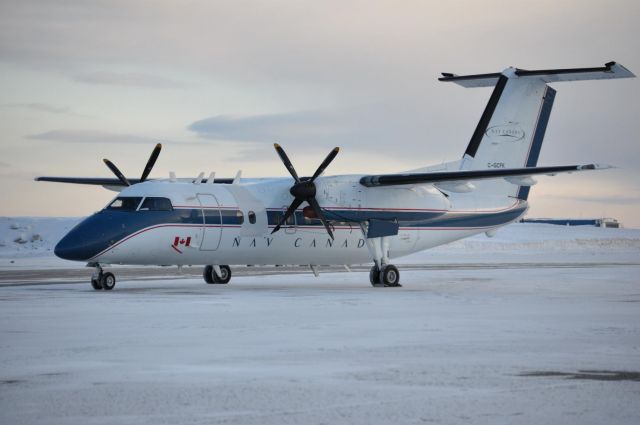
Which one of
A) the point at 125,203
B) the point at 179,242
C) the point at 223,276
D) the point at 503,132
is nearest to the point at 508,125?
the point at 503,132

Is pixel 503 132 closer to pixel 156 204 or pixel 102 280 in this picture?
pixel 156 204

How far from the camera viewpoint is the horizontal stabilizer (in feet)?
96.9

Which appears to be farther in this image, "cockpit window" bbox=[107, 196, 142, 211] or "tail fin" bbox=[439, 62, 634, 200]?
"tail fin" bbox=[439, 62, 634, 200]

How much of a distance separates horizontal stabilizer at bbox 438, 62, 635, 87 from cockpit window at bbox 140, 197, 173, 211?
13.3 m

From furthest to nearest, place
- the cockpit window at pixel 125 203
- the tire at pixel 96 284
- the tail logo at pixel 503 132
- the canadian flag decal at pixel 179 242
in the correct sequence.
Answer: the tail logo at pixel 503 132
the canadian flag decal at pixel 179 242
the cockpit window at pixel 125 203
the tire at pixel 96 284

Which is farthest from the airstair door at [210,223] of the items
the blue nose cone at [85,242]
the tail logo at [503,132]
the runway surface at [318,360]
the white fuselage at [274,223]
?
the tail logo at [503,132]

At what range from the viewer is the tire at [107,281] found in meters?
24.9

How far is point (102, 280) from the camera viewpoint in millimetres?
24844

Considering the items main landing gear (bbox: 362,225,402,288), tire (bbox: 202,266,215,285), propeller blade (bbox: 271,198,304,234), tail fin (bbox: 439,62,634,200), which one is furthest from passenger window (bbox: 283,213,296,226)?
tail fin (bbox: 439,62,634,200)

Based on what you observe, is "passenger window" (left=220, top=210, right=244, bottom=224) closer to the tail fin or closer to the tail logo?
the tail fin

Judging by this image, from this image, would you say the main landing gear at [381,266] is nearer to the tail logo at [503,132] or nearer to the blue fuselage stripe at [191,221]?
the blue fuselage stripe at [191,221]

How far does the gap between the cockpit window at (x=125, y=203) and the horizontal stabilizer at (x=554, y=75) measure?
14066mm

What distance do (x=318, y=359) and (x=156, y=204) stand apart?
49.3ft

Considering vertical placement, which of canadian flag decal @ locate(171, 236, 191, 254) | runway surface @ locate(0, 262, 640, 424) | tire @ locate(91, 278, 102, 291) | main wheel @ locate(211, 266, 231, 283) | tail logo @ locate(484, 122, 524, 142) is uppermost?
tail logo @ locate(484, 122, 524, 142)
